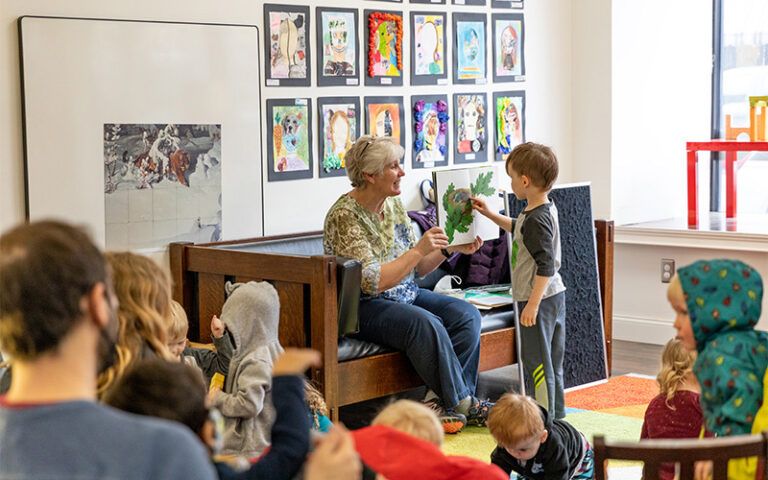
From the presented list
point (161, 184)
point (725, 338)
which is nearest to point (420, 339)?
point (161, 184)

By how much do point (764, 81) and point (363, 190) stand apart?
3559mm

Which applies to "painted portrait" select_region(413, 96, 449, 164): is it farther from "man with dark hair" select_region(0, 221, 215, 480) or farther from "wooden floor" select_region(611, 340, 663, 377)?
"man with dark hair" select_region(0, 221, 215, 480)

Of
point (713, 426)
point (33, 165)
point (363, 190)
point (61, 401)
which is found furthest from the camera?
point (363, 190)

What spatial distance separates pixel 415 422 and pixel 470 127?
4.51 meters

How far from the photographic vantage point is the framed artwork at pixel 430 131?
6230 millimetres

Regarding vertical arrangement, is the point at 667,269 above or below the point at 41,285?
below

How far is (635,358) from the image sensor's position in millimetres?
6570

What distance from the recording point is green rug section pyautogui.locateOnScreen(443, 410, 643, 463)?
4676mm

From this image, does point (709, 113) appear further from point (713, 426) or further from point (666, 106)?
point (713, 426)

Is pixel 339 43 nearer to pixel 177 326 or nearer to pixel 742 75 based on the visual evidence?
pixel 177 326

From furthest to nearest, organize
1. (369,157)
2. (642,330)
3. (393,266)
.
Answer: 1. (642,330)
2. (369,157)
3. (393,266)

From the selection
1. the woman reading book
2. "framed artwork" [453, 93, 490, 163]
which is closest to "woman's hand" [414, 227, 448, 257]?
the woman reading book

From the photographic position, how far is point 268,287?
12.3 feet

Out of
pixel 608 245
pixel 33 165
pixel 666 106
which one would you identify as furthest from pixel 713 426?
pixel 666 106
